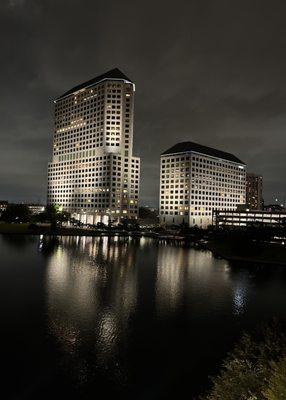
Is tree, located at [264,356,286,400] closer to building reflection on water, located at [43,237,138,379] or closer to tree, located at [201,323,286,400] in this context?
tree, located at [201,323,286,400]

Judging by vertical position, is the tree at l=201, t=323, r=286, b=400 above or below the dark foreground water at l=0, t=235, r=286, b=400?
above

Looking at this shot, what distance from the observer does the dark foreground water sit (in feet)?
78.3

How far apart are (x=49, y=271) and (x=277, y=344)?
54.9 m

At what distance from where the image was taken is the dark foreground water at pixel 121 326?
2388cm

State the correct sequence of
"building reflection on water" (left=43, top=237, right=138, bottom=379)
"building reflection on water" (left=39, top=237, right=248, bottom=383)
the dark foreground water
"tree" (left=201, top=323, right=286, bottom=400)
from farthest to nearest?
"building reflection on water" (left=43, top=237, right=138, bottom=379), "building reflection on water" (left=39, top=237, right=248, bottom=383), the dark foreground water, "tree" (left=201, top=323, right=286, bottom=400)

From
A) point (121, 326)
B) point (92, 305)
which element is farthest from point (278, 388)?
point (92, 305)

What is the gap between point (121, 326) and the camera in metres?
35.3

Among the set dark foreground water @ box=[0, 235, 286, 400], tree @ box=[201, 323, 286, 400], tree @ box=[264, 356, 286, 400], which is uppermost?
tree @ box=[264, 356, 286, 400]

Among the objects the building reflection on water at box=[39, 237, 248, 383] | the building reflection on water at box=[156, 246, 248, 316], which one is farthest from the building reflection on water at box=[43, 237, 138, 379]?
the building reflection on water at box=[156, 246, 248, 316]

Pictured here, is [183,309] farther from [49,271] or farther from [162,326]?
[49,271]

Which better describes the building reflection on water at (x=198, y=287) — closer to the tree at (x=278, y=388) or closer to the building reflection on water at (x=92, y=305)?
the building reflection on water at (x=92, y=305)

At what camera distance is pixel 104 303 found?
44344 millimetres

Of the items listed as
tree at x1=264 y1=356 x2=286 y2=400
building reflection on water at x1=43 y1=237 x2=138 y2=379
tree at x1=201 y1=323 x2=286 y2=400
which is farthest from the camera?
building reflection on water at x1=43 y1=237 x2=138 y2=379

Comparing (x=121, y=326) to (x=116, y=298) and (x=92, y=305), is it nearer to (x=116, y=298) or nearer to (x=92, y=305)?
(x=92, y=305)
